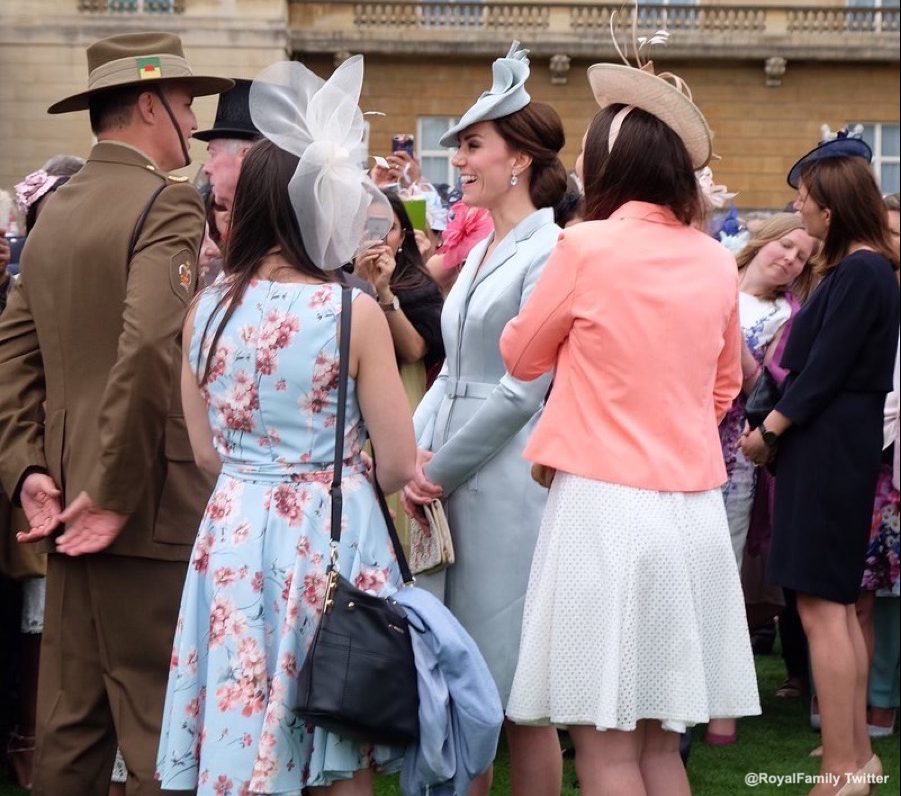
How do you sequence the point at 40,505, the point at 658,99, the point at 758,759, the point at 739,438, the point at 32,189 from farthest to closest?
the point at 739,438 < the point at 758,759 < the point at 32,189 < the point at 40,505 < the point at 658,99

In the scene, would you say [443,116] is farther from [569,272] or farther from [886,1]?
[569,272]

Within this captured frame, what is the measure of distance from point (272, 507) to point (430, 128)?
27.9 metres

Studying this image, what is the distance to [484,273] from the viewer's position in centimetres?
434

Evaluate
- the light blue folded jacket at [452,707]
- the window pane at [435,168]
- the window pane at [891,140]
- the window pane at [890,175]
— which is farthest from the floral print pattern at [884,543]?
the window pane at [891,140]

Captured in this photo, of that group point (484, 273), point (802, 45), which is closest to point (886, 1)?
point (802, 45)

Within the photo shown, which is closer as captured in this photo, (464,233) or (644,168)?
(644,168)

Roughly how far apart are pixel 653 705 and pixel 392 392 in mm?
922

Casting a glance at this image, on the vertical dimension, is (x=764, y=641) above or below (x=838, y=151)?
below

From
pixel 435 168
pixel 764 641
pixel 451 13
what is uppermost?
pixel 451 13

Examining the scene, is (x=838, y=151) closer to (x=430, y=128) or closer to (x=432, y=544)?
(x=432, y=544)

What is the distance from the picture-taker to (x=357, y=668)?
129 inches

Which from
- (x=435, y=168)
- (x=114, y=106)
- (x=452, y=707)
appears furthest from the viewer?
(x=435, y=168)

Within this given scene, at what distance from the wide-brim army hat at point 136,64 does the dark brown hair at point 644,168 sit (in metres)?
1.12

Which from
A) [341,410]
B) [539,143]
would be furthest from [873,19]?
[341,410]
